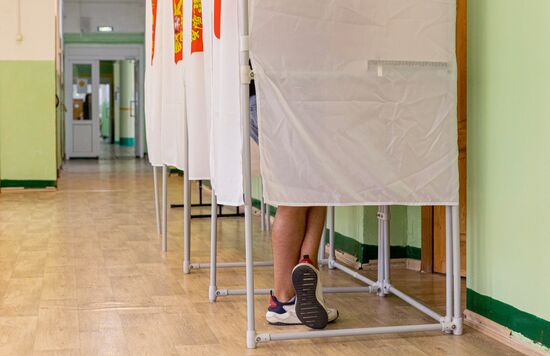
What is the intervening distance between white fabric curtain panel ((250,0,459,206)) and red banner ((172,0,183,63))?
131 centimetres

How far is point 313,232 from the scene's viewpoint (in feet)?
8.07

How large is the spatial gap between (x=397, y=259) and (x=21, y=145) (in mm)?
5452

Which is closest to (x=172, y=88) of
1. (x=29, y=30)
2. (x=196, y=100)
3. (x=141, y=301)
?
(x=196, y=100)

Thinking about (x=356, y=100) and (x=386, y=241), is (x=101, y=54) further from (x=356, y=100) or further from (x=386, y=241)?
(x=356, y=100)

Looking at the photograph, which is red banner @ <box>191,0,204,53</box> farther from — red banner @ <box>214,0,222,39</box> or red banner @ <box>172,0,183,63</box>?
red banner @ <box>214,0,222,39</box>

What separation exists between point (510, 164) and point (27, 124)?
22.0 ft

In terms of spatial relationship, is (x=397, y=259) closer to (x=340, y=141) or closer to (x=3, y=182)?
(x=340, y=141)

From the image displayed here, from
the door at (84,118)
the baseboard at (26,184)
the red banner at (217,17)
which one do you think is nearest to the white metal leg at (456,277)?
the red banner at (217,17)

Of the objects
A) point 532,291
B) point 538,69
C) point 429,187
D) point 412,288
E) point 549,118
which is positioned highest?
point 538,69

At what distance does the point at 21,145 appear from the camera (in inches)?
317

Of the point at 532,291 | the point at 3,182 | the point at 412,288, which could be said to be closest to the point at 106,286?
the point at 412,288

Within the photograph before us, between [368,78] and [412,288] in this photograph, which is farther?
[412,288]

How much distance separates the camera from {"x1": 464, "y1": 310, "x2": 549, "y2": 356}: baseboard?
214 centimetres

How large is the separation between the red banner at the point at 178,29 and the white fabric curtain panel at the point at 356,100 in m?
1.31
